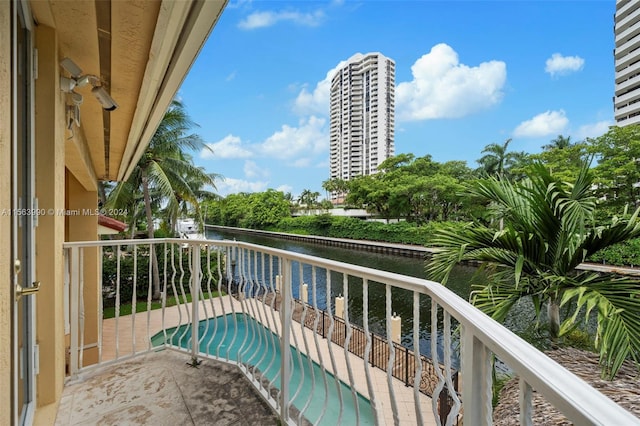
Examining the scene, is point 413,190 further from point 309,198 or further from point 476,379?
point 476,379

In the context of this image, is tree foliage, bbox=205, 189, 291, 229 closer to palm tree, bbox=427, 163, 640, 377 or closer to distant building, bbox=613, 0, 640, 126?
palm tree, bbox=427, 163, 640, 377

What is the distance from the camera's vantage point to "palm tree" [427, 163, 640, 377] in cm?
236

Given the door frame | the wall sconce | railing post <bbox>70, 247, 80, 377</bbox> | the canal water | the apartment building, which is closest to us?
the apartment building

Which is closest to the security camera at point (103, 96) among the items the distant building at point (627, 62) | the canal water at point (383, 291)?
the canal water at point (383, 291)

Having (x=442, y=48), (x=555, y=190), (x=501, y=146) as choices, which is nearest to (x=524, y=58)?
(x=442, y=48)

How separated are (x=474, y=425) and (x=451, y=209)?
77.7 ft

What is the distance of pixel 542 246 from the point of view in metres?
2.60

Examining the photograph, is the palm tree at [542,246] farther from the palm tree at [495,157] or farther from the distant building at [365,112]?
the distant building at [365,112]

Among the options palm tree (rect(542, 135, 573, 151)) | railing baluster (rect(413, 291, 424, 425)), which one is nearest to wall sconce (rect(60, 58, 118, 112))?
railing baluster (rect(413, 291, 424, 425))

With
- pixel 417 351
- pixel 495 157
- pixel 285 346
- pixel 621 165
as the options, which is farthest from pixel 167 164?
pixel 495 157

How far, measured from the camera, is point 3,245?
998 millimetres

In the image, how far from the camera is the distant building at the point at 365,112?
58.2 metres

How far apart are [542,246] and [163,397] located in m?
3.10

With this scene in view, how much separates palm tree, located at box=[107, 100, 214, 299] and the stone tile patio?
8.01 m
